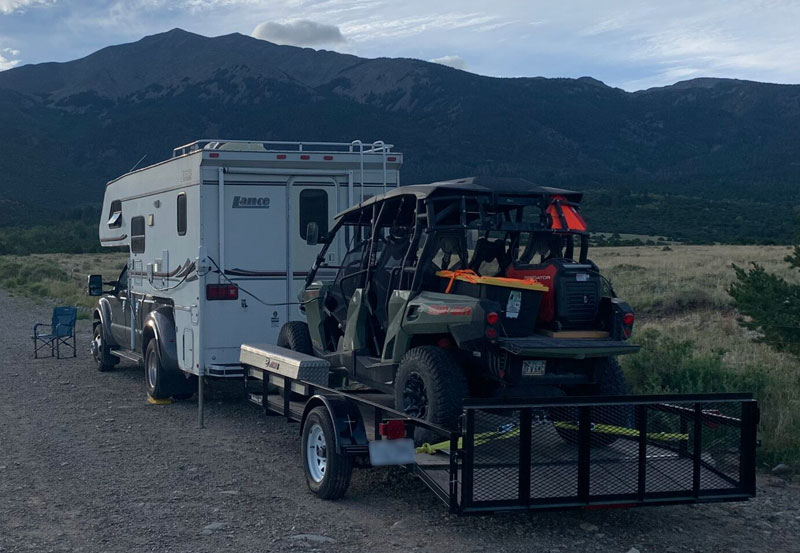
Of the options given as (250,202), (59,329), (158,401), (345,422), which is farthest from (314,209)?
(59,329)

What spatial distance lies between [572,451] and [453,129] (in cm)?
10252

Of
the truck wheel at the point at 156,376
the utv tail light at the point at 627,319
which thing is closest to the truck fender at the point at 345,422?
the utv tail light at the point at 627,319

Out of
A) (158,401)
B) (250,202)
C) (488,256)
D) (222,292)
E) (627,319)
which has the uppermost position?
(250,202)

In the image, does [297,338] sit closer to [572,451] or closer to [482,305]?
[482,305]

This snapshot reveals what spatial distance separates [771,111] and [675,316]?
380 feet

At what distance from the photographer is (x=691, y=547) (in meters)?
5.91

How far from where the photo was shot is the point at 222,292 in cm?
1021

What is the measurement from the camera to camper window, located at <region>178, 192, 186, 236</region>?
10.6m

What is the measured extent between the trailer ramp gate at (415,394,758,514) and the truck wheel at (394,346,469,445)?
231 millimetres

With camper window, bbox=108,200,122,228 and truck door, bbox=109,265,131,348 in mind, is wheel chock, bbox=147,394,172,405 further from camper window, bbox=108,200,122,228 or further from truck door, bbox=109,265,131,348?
camper window, bbox=108,200,122,228

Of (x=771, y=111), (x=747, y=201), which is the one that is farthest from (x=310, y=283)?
(x=771, y=111)

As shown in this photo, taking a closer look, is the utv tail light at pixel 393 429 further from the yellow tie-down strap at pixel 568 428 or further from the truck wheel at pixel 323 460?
the truck wheel at pixel 323 460

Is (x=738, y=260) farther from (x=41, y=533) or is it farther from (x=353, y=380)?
(x=41, y=533)

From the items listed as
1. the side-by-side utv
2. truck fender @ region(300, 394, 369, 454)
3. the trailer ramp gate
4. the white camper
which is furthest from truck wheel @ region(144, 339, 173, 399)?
the trailer ramp gate
